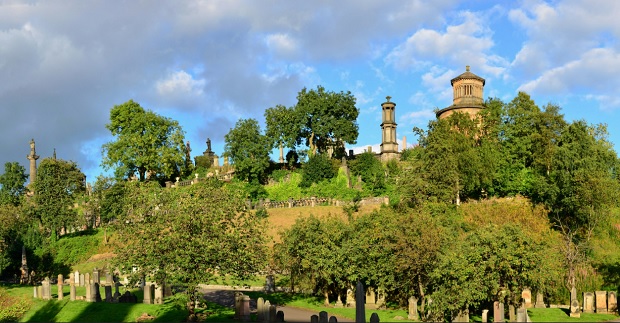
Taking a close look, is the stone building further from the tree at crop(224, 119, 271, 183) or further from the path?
the path

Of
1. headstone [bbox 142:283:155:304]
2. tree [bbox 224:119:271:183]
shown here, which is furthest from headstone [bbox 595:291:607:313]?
tree [bbox 224:119:271:183]

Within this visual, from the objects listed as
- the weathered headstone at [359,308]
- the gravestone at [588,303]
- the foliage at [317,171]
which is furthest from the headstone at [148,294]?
the foliage at [317,171]

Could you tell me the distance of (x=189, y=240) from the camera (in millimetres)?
29922

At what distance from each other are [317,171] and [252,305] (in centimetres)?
3353

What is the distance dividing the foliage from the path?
2623 centimetres

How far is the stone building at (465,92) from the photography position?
67312 mm

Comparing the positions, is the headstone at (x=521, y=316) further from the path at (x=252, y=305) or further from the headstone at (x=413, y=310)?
the path at (x=252, y=305)

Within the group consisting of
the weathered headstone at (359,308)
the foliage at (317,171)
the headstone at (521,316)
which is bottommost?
the headstone at (521,316)

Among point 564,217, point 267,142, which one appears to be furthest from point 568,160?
point 267,142

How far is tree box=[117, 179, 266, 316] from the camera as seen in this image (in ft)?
96.5

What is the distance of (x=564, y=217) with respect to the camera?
153 ft

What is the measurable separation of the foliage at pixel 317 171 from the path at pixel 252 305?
86.1 ft

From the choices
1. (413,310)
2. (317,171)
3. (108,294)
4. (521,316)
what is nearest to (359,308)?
(521,316)

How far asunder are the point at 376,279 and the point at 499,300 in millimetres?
6411
